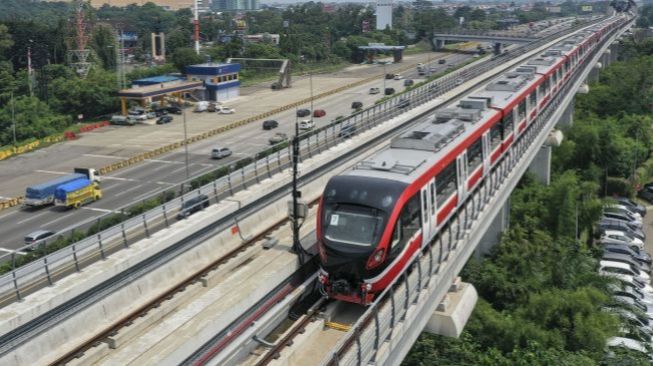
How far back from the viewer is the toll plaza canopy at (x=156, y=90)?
215 ft

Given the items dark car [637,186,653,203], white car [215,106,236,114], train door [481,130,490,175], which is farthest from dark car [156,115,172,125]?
train door [481,130,490,175]

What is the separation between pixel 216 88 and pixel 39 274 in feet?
206

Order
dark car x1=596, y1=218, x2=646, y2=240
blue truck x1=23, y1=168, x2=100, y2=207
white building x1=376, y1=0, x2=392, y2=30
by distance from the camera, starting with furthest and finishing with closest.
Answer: white building x1=376, y1=0, x2=392, y2=30
blue truck x1=23, y1=168, x2=100, y2=207
dark car x1=596, y1=218, x2=646, y2=240

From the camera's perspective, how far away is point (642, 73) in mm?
63906

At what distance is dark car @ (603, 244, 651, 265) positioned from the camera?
102 ft

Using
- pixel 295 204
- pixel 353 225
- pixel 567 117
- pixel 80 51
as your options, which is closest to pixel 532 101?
pixel 295 204

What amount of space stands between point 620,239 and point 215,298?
84.9 ft

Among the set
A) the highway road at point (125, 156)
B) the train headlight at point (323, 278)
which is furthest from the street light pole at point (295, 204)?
the highway road at point (125, 156)

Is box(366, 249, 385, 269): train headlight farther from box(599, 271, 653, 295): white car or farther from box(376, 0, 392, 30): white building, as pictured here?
box(376, 0, 392, 30): white building

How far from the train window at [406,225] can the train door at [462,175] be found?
156 inches

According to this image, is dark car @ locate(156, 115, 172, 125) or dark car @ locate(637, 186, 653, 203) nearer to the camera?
dark car @ locate(637, 186, 653, 203)

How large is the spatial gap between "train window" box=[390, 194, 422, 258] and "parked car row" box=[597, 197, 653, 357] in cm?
938

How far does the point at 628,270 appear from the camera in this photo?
29.1 metres

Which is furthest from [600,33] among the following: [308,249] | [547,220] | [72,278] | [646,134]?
[72,278]
